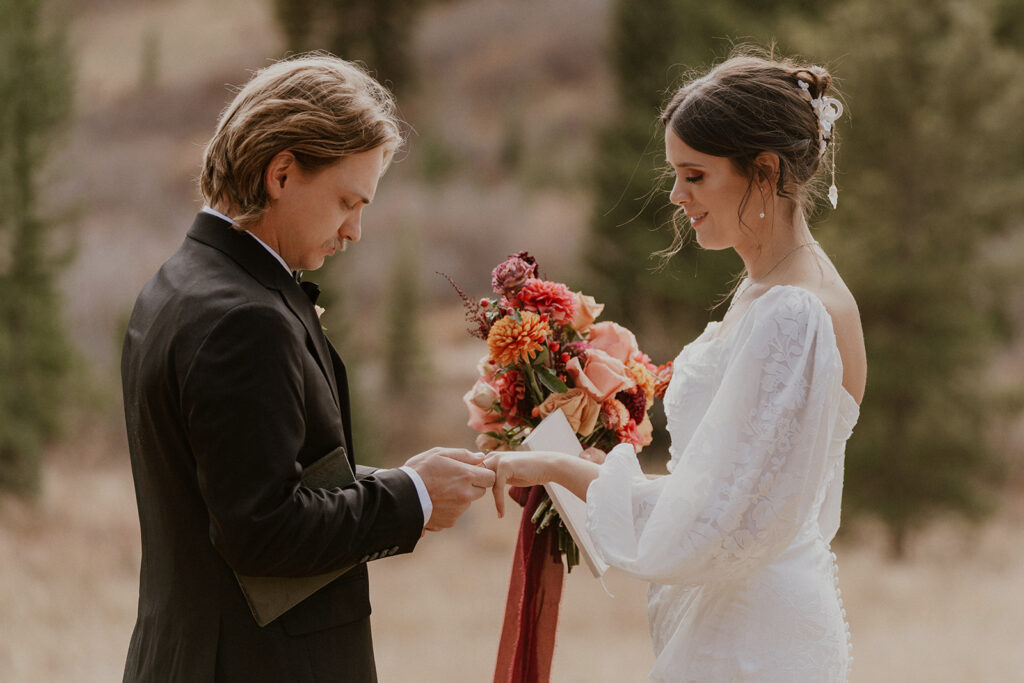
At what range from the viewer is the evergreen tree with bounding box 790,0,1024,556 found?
36.3 ft

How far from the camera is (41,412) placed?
37.9 feet

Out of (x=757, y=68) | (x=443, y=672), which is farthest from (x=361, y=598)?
(x=443, y=672)

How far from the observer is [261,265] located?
2.14 metres

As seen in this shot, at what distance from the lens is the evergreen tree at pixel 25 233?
1109 centimetres

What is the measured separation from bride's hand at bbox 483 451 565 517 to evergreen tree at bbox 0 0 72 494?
996 centimetres

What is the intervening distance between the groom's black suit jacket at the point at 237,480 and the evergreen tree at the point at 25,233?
10.0 metres

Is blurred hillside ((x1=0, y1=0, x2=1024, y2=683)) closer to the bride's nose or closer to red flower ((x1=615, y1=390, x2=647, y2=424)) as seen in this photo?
red flower ((x1=615, y1=390, x2=647, y2=424))

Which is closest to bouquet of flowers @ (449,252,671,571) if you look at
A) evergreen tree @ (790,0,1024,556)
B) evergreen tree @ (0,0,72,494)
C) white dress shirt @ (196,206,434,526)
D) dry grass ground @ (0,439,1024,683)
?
white dress shirt @ (196,206,434,526)

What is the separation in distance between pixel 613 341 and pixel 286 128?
1.13 m

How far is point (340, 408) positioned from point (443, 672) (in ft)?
22.0

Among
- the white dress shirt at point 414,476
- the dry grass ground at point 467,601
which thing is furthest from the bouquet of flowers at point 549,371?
the dry grass ground at point 467,601

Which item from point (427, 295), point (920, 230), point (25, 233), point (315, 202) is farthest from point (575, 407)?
point (427, 295)

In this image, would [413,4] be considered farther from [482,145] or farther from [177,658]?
[177,658]

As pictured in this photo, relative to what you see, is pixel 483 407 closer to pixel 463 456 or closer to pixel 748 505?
pixel 463 456
